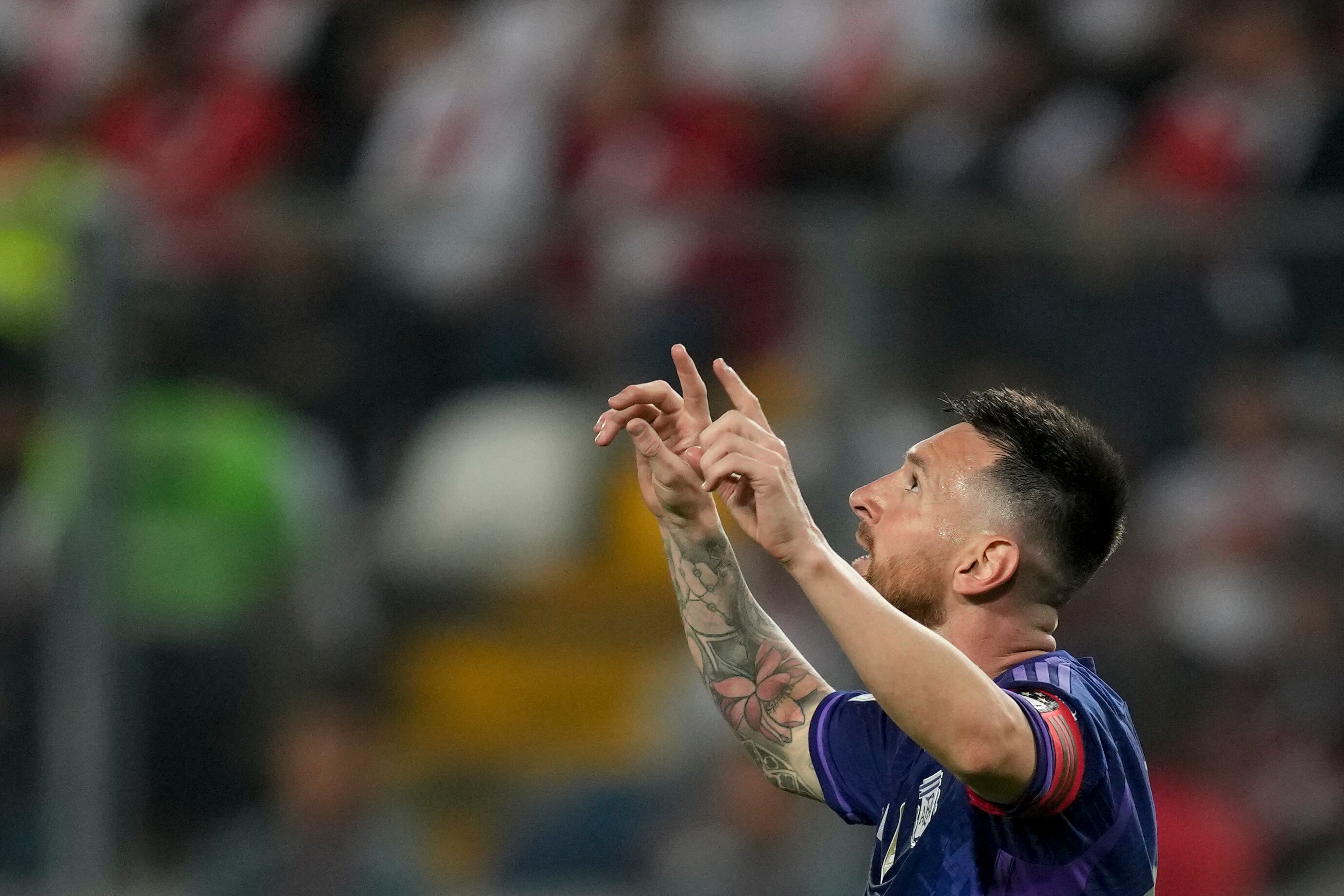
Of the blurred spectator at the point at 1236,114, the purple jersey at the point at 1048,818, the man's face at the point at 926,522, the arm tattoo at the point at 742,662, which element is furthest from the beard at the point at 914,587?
the blurred spectator at the point at 1236,114

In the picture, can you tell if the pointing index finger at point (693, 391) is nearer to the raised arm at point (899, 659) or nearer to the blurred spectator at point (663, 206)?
the raised arm at point (899, 659)

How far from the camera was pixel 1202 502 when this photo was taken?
300 inches

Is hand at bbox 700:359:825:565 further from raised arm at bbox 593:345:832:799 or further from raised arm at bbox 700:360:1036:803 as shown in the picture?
raised arm at bbox 593:345:832:799

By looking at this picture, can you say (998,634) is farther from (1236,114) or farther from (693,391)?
(1236,114)

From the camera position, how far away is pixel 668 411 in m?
3.75

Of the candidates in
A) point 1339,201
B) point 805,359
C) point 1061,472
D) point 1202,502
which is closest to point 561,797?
point 805,359

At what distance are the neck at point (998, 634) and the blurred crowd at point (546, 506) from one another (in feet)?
12.2

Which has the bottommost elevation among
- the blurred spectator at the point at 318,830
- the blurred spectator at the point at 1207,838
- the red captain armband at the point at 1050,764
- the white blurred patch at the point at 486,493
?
the red captain armband at the point at 1050,764

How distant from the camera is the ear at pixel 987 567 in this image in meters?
3.45

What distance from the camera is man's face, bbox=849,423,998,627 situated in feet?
11.6

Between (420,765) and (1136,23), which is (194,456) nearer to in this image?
(420,765)

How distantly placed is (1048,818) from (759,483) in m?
0.71

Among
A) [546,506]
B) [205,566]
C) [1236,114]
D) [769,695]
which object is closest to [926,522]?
[769,695]

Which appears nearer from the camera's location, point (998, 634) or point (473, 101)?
point (998, 634)
